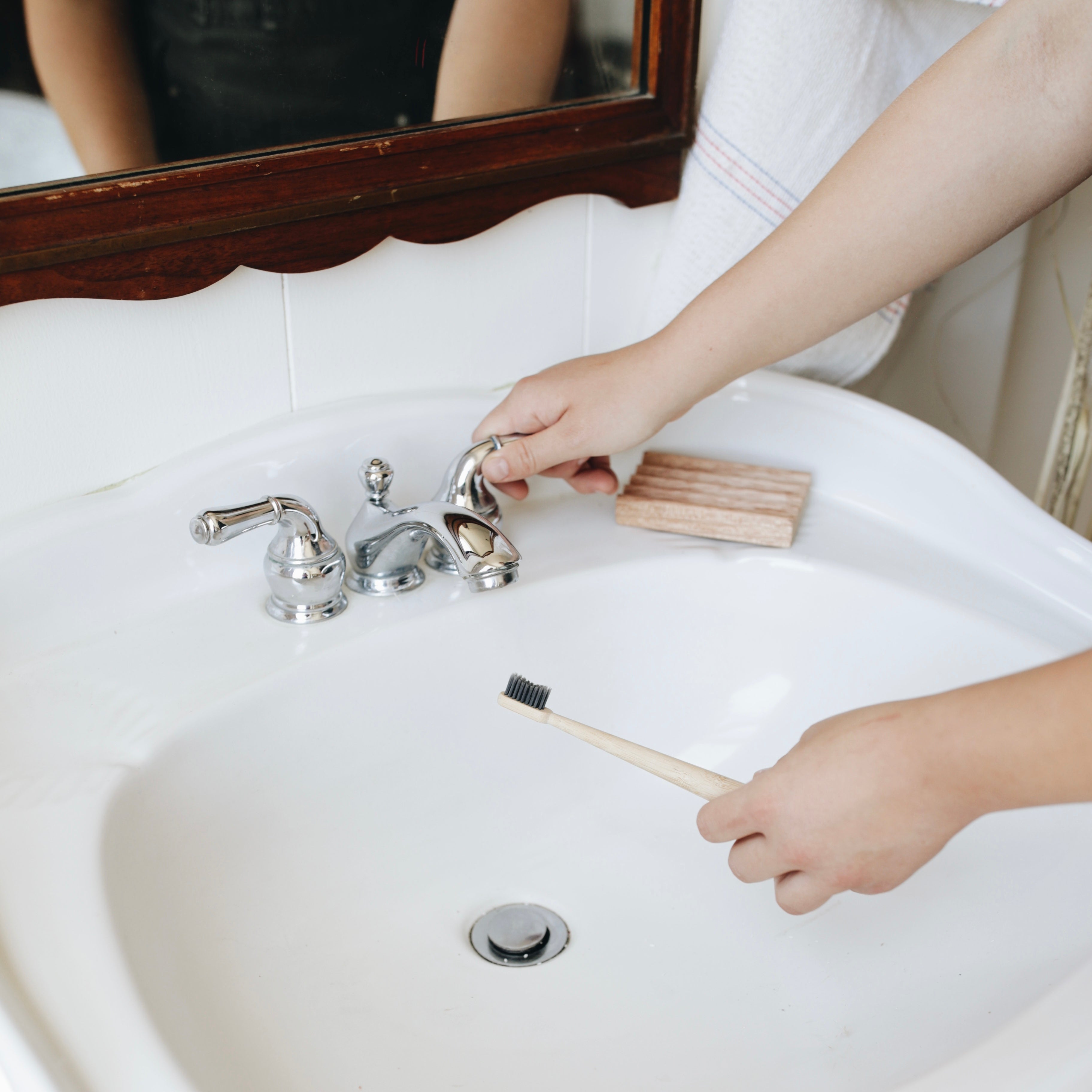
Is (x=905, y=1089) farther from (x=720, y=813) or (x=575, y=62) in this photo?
(x=575, y=62)

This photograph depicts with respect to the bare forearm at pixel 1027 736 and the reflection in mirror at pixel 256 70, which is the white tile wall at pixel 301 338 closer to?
the reflection in mirror at pixel 256 70

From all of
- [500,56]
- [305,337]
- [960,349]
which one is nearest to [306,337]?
[305,337]

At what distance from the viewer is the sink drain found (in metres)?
0.64

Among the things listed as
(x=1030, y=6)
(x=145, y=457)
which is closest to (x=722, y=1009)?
(x=145, y=457)

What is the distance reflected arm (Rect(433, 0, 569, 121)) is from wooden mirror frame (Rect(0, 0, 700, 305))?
1 centimetres

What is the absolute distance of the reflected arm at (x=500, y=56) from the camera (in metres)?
0.68

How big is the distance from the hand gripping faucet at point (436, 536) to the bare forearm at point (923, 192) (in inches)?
6.3

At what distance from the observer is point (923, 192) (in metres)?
0.64

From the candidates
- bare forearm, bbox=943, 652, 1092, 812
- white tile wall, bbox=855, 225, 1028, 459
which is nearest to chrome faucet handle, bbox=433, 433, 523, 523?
bare forearm, bbox=943, 652, 1092, 812

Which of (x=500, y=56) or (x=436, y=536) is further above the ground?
(x=500, y=56)

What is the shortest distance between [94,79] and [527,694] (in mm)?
395

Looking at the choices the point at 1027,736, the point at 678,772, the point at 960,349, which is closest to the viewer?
the point at 1027,736

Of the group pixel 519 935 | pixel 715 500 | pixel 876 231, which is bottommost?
pixel 519 935

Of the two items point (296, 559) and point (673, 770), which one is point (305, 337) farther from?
point (673, 770)
